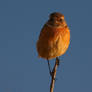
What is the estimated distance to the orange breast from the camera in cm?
396

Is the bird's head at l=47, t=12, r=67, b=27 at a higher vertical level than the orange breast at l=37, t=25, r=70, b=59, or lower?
higher

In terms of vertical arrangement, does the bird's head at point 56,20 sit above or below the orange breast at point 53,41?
above

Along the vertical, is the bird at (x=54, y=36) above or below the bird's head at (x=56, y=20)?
below

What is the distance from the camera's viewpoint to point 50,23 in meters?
4.02

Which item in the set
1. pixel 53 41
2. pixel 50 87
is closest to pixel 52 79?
pixel 50 87

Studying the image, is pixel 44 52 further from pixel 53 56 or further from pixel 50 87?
pixel 50 87

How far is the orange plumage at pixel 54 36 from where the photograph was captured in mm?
3955

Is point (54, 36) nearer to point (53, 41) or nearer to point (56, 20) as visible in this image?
point (53, 41)

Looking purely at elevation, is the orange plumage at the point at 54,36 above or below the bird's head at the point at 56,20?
below

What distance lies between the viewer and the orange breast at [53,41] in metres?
3.96

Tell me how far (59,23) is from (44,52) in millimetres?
598

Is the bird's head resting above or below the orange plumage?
above

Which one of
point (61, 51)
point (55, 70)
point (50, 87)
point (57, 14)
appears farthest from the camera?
point (61, 51)

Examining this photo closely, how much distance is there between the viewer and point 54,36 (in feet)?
13.0
